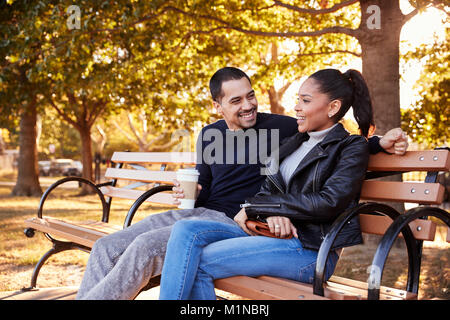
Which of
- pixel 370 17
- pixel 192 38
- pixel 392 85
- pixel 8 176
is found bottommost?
pixel 8 176

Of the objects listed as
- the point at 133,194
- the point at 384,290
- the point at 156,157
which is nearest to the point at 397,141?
the point at 384,290

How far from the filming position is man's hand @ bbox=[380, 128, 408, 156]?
8.64ft

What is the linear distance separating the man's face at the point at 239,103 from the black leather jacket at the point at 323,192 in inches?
31.4

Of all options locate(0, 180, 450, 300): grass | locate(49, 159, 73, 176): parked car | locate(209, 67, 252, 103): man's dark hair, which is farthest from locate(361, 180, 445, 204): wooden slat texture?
locate(49, 159, 73, 176): parked car

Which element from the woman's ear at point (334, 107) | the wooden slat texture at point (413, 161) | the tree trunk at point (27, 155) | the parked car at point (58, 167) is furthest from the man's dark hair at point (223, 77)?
the parked car at point (58, 167)

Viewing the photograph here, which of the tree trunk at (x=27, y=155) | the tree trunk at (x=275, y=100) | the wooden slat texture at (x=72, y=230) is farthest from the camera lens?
the tree trunk at (x=27, y=155)

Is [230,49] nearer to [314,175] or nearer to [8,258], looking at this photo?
[8,258]

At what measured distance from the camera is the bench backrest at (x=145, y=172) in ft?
13.7

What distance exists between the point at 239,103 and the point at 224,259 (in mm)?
1257

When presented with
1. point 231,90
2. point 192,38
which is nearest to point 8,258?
point 231,90

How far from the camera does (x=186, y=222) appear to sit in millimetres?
2516

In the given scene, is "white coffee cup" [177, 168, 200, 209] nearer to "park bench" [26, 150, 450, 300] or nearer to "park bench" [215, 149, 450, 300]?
"park bench" [26, 150, 450, 300]

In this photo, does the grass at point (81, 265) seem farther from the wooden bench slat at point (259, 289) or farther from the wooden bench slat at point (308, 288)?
the wooden bench slat at point (259, 289)
